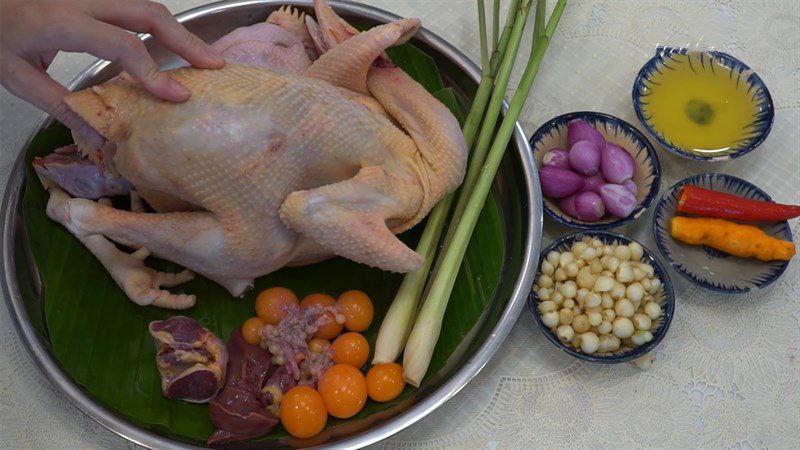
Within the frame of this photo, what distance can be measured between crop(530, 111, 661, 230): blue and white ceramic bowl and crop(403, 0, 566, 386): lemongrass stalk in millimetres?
163

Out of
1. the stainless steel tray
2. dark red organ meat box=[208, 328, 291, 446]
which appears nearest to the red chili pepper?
the stainless steel tray

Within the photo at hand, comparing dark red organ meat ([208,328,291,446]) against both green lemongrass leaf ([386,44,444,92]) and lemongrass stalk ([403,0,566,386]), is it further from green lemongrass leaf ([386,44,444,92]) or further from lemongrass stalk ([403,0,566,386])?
green lemongrass leaf ([386,44,444,92])

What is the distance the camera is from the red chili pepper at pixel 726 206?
1.79 metres

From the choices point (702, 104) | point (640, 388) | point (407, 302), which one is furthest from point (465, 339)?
point (702, 104)

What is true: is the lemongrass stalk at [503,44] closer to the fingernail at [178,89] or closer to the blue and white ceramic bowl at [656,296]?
the blue and white ceramic bowl at [656,296]

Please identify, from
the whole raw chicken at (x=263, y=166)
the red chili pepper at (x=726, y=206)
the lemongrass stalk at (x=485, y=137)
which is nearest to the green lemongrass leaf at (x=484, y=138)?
the lemongrass stalk at (x=485, y=137)

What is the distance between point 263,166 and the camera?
1.40m

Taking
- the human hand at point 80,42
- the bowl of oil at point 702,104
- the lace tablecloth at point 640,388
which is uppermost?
the human hand at point 80,42

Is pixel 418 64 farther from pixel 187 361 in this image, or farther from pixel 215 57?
pixel 187 361

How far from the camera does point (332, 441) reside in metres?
1.55

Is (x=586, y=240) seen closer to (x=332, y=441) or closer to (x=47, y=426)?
(x=332, y=441)

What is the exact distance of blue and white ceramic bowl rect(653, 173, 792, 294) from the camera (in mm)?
1762

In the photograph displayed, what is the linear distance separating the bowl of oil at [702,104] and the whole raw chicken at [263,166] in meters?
0.69

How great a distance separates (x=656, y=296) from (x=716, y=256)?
9.7 inches
